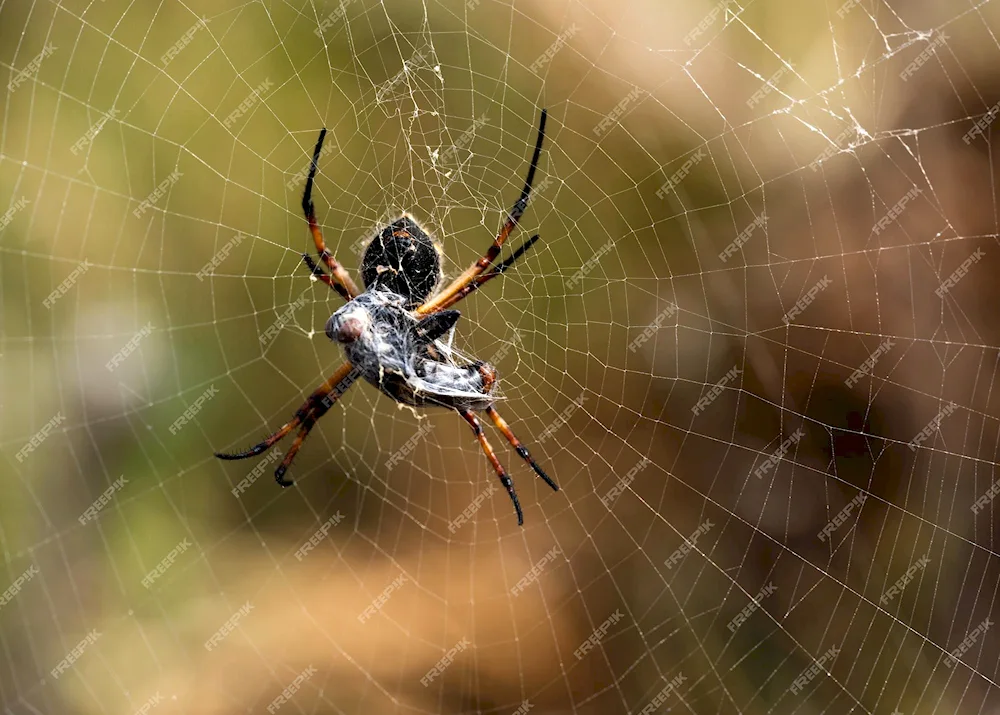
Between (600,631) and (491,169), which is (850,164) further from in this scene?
(600,631)

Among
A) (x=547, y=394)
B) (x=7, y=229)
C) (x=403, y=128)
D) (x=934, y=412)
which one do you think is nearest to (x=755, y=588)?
(x=934, y=412)
